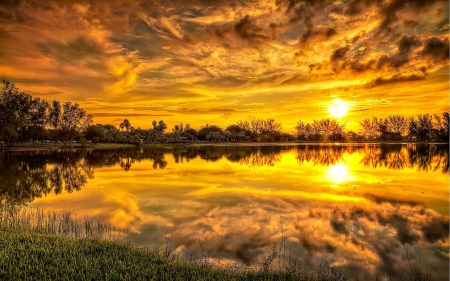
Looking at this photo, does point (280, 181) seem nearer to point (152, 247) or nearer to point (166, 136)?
point (152, 247)

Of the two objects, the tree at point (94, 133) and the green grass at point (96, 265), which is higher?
the tree at point (94, 133)

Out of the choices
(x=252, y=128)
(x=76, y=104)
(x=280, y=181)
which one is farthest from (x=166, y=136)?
(x=280, y=181)

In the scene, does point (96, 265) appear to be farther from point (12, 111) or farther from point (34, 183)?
point (12, 111)

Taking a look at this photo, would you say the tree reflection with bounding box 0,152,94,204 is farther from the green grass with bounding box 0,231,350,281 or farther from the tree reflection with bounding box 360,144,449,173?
the tree reflection with bounding box 360,144,449,173

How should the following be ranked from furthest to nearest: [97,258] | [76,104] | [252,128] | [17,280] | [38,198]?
[252,128] < [76,104] < [38,198] < [97,258] < [17,280]

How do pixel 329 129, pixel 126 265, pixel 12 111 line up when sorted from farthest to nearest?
pixel 329 129 < pixel 12 111 < pixel 126 265

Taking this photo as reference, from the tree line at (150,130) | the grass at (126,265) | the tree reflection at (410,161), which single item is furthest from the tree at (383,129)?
the grass at (126,265)

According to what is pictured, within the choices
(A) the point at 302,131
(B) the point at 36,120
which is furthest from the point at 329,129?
(B) the point at 36,120

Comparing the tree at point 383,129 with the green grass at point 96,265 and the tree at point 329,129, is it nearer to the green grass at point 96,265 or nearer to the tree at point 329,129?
the tree at point 329,129


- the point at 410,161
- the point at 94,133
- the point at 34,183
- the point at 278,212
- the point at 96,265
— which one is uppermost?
the point at 94,133

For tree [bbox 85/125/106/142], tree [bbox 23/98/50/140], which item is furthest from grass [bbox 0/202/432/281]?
tree [bbox 85/125/106/142]

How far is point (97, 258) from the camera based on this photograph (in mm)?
8945

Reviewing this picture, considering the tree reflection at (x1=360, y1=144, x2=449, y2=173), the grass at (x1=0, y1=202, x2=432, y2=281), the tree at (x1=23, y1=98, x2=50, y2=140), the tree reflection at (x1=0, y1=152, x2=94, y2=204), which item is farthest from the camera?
the tree at (x1=23, y1=98, x2=50, y2=140)

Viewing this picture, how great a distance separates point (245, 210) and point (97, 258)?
9.40 metres
